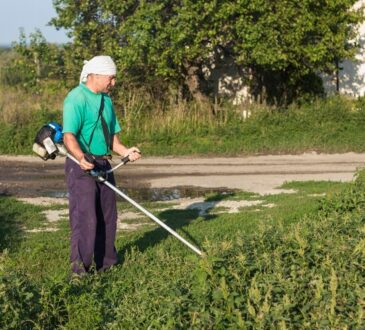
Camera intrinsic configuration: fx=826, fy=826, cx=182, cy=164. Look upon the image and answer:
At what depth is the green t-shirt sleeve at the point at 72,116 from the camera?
726 centimetres

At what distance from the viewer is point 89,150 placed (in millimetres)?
7469

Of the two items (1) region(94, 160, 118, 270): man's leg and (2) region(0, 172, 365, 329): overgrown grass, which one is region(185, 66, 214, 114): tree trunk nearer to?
(1) region(94, 160, 118, 270): man's leg

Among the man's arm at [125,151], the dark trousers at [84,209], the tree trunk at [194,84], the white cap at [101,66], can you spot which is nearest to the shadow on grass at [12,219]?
the dark trousers at [84,209]

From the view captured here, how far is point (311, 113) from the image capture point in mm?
19219

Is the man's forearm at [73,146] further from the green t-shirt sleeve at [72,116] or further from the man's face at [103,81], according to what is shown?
the man's face at [103,81]

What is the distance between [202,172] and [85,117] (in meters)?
7.67

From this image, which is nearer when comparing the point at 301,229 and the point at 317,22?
the point at 301,229

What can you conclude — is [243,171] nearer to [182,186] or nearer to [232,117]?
[182,186]

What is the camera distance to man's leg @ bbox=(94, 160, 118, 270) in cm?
755

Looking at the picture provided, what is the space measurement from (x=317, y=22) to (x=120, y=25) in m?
4.44

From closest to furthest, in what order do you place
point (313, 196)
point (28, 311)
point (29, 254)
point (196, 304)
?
point (196, 304), point (28, 311), point (29, 254), point (313, 196)

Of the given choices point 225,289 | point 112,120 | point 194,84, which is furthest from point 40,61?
point 225,289

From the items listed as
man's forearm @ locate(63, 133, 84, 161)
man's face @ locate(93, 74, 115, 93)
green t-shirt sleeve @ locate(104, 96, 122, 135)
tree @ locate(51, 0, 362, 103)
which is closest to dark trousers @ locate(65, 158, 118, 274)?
man's forearm @ locate(63, 133, 84, 161)

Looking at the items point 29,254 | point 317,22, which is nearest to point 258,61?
point 317,22
